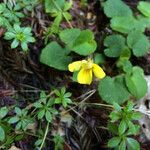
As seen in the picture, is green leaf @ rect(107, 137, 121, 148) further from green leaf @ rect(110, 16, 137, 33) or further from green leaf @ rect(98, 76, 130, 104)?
green leaf @ rect(110, 16, 137, 33)

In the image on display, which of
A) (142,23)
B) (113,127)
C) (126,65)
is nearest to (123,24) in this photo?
(142,23)

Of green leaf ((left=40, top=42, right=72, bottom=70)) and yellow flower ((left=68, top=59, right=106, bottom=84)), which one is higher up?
yellow flower ((left=68, top=59, right=106, bottom=84))

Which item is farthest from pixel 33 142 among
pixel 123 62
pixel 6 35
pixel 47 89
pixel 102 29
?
pixel 102 29

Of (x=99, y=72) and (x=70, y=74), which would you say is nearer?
(x=99, y=72)

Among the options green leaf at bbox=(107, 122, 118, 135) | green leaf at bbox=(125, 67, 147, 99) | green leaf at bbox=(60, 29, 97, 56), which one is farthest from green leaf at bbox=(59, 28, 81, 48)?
green leaf at bbox=(107, 122, 118, 135)

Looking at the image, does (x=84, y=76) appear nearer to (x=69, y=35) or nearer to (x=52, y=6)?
(x=69, y=35)

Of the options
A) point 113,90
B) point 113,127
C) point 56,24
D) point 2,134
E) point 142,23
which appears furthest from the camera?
point 142,23

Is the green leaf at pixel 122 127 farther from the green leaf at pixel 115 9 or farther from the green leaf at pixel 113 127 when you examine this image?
the green leaf at pixel 115 9
